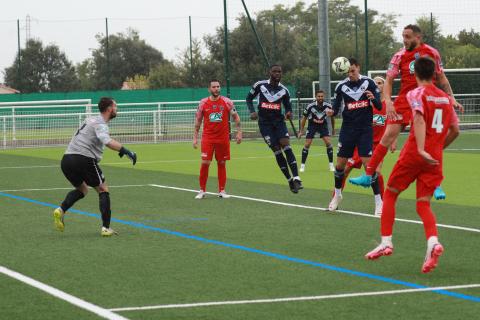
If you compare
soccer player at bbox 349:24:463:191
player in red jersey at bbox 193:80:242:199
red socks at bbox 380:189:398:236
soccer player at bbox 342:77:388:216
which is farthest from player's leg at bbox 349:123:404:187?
player in red jersey at bbox 193:80:242:199

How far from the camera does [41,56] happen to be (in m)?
72.3

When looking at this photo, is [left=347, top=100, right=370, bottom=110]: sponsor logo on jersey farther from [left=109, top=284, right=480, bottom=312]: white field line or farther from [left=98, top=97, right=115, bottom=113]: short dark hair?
[left=109, top=284, right=480, bottom=312]: white field line

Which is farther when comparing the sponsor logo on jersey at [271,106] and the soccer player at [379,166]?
the sponsor logo on jersey at [271,106]

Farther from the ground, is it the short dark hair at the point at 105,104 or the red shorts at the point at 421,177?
the short dark hair at the point at 105,104

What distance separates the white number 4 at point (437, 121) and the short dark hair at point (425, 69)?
31 cm

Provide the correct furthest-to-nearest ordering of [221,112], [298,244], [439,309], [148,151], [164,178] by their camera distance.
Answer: [148,151] < [164,178] < [221,112] < [298,244] < [439,309]

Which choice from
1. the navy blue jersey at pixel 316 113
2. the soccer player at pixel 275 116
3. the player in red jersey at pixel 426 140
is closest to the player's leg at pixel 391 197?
the player in red jersey at pixel 426 140

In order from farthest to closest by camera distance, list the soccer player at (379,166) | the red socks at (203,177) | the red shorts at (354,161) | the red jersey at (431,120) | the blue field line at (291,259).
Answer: the red socks at (203,177) → the red shorts at (354,161) → the soccer player at (379,166) → the red jersey at (431,120) → the blue field line at (291,259)

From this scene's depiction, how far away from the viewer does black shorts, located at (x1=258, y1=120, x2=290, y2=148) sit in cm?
1727

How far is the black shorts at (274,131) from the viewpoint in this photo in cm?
1727

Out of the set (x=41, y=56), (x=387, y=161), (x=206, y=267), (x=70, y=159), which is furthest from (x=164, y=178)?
(x=41, y=56)

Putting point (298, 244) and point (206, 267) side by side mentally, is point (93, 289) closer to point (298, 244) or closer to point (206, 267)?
point (206, 267)

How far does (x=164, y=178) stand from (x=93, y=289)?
41.9 ft

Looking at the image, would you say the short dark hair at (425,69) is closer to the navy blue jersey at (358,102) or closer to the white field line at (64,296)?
the white field line at (64,296)
